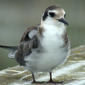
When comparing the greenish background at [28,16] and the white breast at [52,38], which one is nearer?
the white breast at [52,38]

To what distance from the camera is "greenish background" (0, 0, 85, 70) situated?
1333 cm

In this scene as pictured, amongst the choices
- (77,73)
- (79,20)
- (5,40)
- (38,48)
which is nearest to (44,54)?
(38,48)

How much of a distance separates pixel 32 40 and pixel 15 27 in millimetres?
7546

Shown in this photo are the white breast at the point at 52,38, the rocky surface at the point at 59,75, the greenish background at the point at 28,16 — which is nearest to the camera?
the white breast at the point at 52,38

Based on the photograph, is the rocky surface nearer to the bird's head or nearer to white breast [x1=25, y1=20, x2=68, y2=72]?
white breast [x1=25, y1=20, x2=68, y2=72]

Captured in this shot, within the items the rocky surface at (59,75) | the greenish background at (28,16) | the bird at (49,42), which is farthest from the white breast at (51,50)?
the greenish background at (28,16)

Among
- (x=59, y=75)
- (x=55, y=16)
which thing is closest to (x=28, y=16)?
(x=59, y=75)

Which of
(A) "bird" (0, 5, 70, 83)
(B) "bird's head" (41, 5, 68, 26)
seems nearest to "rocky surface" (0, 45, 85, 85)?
(A) "bird" (0, 5, 70, 83)

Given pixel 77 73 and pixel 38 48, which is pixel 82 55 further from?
pixel 38 48

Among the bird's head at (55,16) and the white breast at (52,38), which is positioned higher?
the bird's head at (55,16)

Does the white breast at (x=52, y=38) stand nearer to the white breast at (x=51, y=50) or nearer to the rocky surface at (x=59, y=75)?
the white breast at (x=51, y=50)

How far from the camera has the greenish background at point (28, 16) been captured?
13334 millimetres

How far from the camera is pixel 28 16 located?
50.0 ft

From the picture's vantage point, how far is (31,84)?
6719mm
